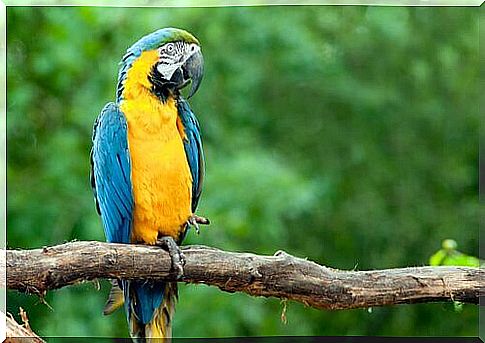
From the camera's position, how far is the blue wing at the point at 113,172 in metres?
1.44

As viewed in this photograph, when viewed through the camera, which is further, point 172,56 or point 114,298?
point 114,298

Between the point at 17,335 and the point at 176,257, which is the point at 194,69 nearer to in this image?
the point at 176,257

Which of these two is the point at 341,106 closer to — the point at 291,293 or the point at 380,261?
the point at 380,261

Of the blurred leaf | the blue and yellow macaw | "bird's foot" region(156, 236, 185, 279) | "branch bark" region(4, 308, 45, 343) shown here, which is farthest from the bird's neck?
the blurred leaf

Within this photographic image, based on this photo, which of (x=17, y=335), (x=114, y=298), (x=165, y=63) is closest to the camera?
(x=17, y=335)

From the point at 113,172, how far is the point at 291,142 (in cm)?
82

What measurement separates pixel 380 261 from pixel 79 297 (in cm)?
84

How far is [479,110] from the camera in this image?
1988 millimetres

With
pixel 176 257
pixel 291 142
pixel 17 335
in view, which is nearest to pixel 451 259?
pixel 291 142

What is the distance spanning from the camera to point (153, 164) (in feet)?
4.78

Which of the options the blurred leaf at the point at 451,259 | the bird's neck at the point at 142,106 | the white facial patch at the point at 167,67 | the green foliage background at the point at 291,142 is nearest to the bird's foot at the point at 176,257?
the bird's neck at the point at 142,106

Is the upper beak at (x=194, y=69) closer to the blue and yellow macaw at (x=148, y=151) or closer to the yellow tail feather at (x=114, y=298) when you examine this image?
→ the blue and yellow macaw at (x=148, y=151)

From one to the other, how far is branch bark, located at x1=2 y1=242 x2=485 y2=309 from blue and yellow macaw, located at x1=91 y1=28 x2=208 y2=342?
0.11 meters

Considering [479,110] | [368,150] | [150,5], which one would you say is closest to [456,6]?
[479,110]
